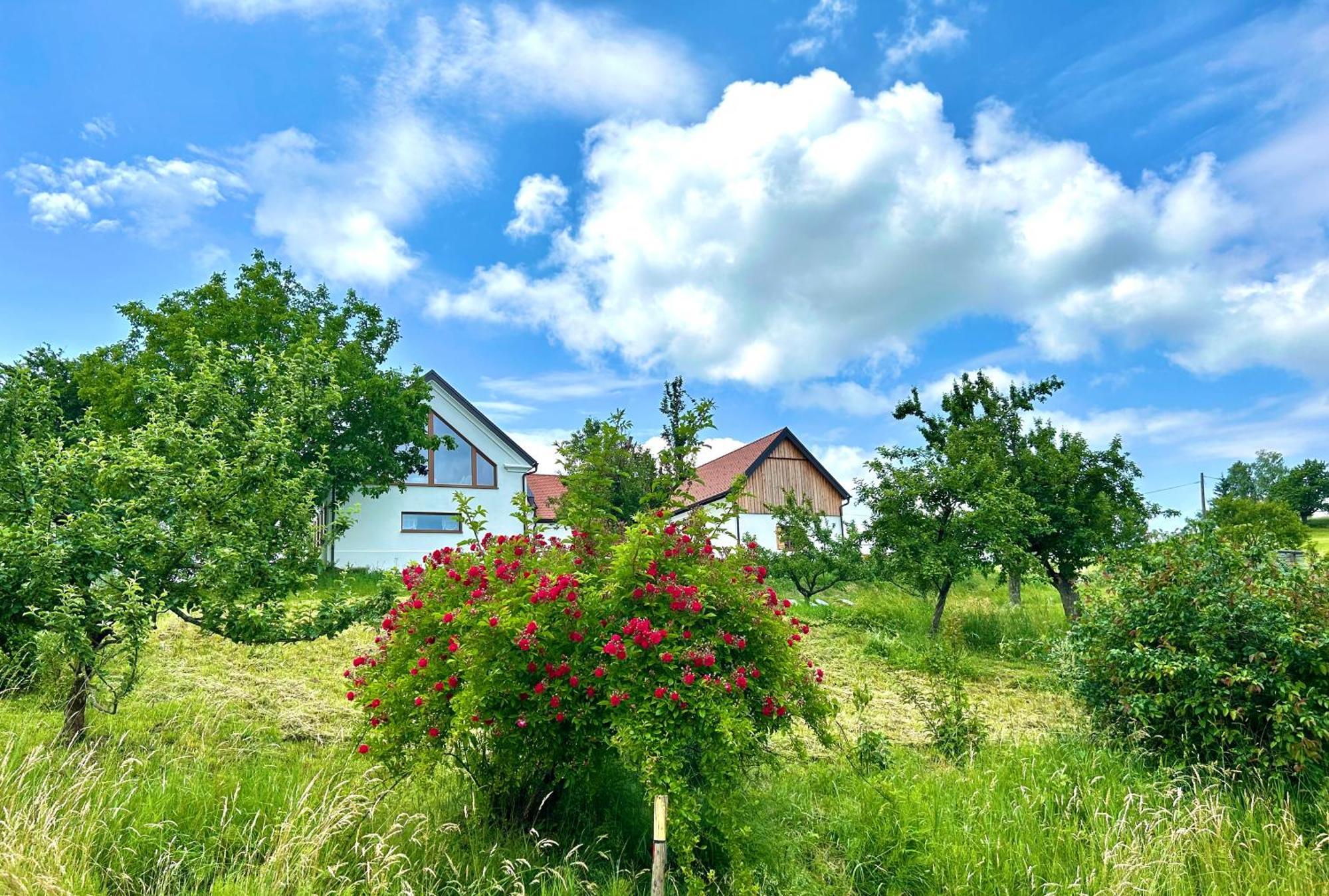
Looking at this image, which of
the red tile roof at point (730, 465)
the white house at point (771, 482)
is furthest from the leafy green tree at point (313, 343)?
the red tile roof at point (730, 465)

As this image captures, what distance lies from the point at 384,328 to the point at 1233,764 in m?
22.9

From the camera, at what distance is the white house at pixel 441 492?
76.9 ft

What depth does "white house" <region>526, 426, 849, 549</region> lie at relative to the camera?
32375mm

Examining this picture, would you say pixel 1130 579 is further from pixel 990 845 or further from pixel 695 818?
pixel 695 818

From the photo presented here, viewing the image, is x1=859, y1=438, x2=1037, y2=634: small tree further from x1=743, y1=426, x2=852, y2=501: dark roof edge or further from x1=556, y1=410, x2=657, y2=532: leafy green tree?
x1=743, y1=426, x2=852, y2=501: dark roof edge

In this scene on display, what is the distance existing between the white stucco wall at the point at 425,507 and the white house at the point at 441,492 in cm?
2

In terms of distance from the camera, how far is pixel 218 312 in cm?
1895

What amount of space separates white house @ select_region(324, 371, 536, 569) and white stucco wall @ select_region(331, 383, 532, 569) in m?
0.02

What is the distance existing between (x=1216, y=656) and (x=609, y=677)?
15.1 ft

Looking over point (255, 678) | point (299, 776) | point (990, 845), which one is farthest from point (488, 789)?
point (255, 678)

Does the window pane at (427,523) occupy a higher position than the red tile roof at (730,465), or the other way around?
the red tile roof at (730,465)

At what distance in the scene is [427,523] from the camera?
24.5 meters

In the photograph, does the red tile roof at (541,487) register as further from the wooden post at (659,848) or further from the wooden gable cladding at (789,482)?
the wooden post at (659,848)

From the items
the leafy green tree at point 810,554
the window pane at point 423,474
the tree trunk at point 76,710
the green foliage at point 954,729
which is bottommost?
the green foliage at point 954,729
